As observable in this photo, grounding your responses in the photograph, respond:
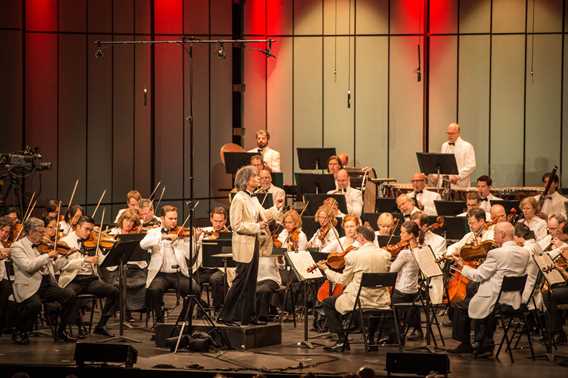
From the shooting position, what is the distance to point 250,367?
9.32 m

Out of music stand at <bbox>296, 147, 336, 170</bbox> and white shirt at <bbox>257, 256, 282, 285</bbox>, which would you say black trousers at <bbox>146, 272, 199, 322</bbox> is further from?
music stand at <bbox>296, 147, 336, 170</bbox>

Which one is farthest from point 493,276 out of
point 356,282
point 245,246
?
point 245,246

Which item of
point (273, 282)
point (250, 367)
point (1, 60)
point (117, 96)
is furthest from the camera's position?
point (117, 96)

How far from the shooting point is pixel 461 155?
15.1 meters

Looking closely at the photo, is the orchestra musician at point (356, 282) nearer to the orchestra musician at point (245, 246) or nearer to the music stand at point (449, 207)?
the orchestra musician at point (245, 246)

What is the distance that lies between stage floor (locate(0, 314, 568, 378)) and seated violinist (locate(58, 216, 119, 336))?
48cm

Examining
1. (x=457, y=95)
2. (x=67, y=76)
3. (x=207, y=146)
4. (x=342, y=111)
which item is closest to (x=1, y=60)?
(x=67, y=76)

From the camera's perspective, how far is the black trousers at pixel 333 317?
10.4m

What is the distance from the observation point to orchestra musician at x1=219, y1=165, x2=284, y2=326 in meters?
10.5

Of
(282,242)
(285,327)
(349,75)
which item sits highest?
(349,75)

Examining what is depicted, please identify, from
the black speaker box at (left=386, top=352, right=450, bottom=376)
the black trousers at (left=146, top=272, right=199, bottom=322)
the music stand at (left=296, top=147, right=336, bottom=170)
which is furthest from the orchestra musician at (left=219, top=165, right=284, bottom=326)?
the music stand at (left=296, top=147, right=336, bottom=170)

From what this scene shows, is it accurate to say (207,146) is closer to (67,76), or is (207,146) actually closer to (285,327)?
(67,76)

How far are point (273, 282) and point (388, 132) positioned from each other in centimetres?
676

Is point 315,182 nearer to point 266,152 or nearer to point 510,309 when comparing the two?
point 266,152
